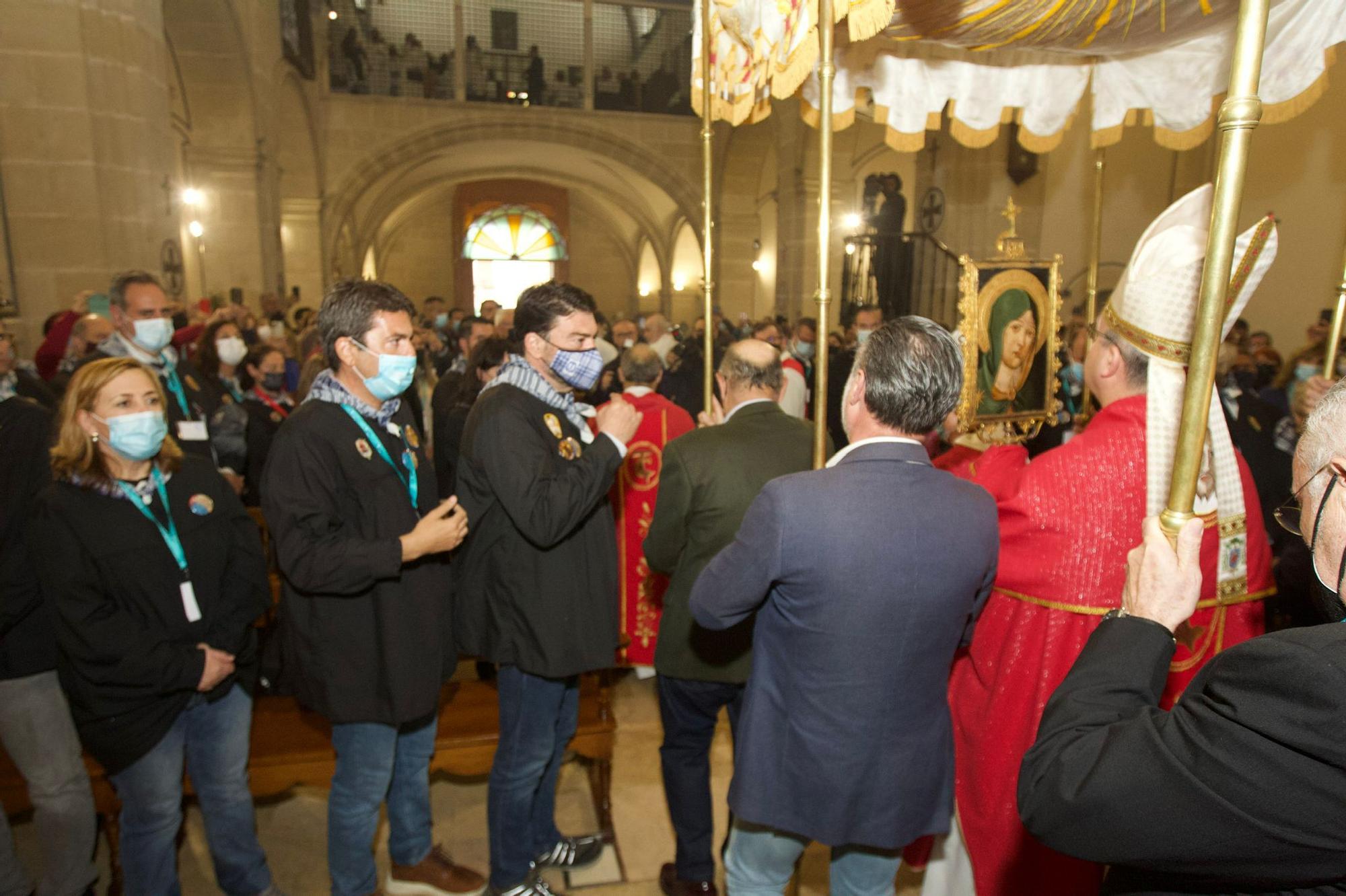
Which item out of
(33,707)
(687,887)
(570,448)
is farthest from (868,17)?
(33,707)

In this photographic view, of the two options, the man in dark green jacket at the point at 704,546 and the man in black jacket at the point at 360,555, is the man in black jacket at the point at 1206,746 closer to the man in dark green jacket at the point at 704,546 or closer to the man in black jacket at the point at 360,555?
the man in dark green jacket at the point at 704,546

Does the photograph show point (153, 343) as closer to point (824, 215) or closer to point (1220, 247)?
point (824, 215)

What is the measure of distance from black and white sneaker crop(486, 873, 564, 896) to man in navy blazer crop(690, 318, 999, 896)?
3.37 ft

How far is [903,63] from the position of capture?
3334mm

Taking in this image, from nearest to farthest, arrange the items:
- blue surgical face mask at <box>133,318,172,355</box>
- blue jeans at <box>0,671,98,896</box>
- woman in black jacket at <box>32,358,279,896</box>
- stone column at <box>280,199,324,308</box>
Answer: woman in black jacket at <box>32,358,279,896</box>
blue jeans at <box>0,671,98,896</box>
blue surgical face mask at <box>133,318,172,355</box>
stone column at <box>280,199,324,308</box>

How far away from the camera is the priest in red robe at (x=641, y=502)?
13.1 ft

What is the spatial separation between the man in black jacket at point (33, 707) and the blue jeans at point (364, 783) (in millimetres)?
717

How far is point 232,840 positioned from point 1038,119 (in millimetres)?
3927

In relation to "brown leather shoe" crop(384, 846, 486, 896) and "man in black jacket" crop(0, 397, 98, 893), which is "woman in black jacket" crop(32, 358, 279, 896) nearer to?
"man in black jacket" crop(0, 397, 98, 893)

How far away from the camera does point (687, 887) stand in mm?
2666

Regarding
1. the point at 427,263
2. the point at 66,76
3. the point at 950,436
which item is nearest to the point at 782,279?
the point at 66,76

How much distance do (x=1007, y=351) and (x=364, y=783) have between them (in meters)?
2.61

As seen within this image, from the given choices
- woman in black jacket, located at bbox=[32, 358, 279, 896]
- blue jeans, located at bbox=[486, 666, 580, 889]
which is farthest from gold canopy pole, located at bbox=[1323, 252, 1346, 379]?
woman in black jacket, located at bbox=[32, 358, 279, 896]

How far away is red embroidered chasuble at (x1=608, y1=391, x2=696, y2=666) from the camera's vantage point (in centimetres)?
399
